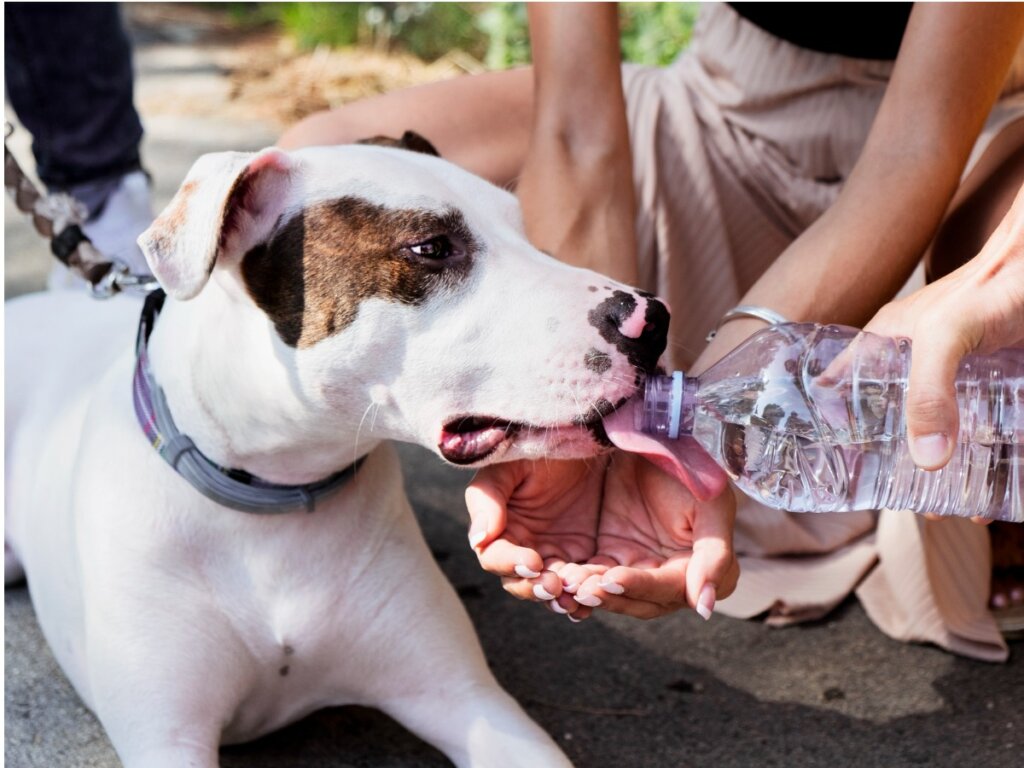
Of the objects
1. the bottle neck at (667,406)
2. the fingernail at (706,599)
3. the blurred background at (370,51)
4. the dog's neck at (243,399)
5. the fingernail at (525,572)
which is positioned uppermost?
the bottle neck at (667,406)

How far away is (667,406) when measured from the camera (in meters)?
2.00

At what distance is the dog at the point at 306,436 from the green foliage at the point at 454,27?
4.20 m

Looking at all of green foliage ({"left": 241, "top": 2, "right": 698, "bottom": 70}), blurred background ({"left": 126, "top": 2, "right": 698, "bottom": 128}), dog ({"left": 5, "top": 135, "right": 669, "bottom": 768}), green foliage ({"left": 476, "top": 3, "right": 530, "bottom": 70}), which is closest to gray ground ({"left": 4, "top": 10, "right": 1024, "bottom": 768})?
dog ({"left": 5, "top": 135, "right": 669, "bottom": 768})

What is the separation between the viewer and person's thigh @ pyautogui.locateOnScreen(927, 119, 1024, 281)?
97.0 inches

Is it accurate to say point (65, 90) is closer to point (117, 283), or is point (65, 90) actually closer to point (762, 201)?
point (117, 283)

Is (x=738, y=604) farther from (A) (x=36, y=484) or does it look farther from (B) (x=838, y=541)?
(A) (x=36, y=484)

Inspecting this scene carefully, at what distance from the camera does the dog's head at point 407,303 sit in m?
1.84

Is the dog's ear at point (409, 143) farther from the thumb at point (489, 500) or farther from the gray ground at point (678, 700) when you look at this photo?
the gray ground at point (678, 700)

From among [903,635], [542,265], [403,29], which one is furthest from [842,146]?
[403,29]

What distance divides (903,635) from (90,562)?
5.76 feet

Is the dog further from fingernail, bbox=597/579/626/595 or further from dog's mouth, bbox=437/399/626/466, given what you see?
fingernail, bbox=597/579/626/595

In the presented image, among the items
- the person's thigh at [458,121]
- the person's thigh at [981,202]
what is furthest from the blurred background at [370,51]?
the person's thigh at [981,202]

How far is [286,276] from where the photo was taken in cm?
197

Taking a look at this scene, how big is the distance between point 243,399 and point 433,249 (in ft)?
1.33
